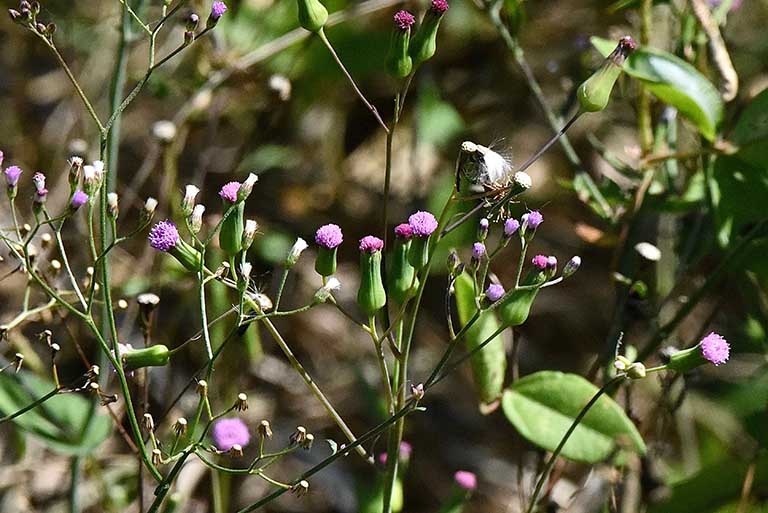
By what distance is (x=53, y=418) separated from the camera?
1.68 metres

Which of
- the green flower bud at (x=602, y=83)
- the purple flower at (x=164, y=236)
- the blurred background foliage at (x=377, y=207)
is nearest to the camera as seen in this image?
the purple flower at (x=164, y=236)

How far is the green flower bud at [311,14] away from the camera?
1.30 m

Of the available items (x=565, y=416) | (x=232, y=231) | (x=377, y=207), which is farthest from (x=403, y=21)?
(x=377, y=207)

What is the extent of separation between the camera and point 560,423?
1.55 m

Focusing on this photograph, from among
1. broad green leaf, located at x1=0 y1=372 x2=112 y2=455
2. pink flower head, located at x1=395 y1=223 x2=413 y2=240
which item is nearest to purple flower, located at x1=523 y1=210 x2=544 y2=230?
pink flower head, located at x1=395 y1=223 x2=413 y2=240

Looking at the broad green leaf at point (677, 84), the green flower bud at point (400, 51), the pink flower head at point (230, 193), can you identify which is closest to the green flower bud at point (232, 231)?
the pink flower head at point (230, 193)

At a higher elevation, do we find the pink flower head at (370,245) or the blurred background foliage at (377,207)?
the pink flower head at (370,245)

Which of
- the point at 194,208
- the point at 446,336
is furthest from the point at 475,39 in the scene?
the point at 194,208

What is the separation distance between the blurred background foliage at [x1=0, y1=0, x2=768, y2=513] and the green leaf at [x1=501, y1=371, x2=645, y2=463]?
0.18 m

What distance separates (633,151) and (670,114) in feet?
0.35

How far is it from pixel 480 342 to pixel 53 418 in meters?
0.72

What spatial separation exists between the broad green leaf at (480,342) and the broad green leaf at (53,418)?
607 mm

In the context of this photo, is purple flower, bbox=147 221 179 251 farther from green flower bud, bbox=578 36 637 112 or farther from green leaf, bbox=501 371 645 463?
green leaf, bbox=501 371 645 463

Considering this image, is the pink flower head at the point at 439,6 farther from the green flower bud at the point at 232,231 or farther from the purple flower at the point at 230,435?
the purple flower at the point at 230,435
